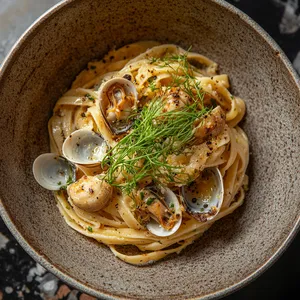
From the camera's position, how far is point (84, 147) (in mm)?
3789

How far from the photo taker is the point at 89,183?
3.51 meters

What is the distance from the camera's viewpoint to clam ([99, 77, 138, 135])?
369 cm

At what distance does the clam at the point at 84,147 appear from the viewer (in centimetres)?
372

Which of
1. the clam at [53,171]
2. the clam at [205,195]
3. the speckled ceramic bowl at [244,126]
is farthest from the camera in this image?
the clam at [53,171]

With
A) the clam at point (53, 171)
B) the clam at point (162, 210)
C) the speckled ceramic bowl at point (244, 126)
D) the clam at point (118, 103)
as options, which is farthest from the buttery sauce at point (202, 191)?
the clam at point (53, 171)

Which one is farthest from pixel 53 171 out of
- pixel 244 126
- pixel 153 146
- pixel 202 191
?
pixel 244 126

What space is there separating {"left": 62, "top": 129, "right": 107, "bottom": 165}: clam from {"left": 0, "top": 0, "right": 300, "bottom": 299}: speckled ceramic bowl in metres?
0.38

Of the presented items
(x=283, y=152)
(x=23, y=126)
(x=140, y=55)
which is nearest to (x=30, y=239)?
(x=23, y=126)

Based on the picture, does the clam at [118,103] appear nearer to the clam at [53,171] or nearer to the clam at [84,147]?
the clam at [84,147]

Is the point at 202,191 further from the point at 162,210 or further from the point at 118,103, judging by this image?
the point at 118,103

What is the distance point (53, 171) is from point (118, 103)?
0.77 m

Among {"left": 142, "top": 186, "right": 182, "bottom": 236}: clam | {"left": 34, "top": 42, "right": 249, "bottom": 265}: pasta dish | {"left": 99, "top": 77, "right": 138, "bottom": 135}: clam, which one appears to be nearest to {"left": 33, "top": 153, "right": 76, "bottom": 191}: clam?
{"left": 34, "top": 42, "right": 249, "bottom": 265}: pasta dish

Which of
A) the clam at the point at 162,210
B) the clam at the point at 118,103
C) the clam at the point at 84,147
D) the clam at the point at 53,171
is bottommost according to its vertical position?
the clam at the point at 162,210

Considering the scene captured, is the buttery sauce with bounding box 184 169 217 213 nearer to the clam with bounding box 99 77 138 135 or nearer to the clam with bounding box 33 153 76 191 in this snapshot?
the clam with bounding box 99 77 138 135
